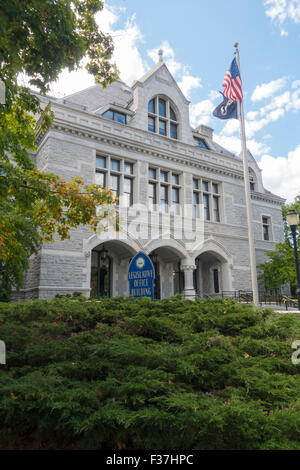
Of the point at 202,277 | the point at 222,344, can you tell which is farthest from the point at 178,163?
the point at 222,344

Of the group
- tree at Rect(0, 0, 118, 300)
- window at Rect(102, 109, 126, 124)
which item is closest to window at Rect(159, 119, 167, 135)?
window at Rect(102, 109, 126, 124)

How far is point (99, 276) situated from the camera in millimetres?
18938

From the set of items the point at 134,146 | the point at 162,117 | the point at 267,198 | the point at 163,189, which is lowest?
the point at 163,189

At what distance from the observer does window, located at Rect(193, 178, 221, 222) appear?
21.6m

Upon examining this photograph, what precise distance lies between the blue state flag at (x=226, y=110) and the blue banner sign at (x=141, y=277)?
34.7 feet

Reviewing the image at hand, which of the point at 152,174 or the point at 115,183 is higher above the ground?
the point at 152,174

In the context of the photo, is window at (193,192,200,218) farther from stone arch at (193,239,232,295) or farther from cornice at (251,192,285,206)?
cornice at (251,192,285,206)

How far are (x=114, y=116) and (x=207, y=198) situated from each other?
8.16m

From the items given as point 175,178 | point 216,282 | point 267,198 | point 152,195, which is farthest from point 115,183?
point 267,198

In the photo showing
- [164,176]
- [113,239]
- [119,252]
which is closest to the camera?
[113,239]

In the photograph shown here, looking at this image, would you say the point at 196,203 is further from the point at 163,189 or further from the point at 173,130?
the point at 173,130

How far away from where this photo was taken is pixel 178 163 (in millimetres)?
20516

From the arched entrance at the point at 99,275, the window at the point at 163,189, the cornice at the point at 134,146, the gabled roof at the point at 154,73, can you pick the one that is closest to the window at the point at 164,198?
the window at the point at 163,189

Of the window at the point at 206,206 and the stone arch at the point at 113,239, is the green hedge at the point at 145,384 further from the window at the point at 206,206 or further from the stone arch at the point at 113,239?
the window at the point at 206,206
